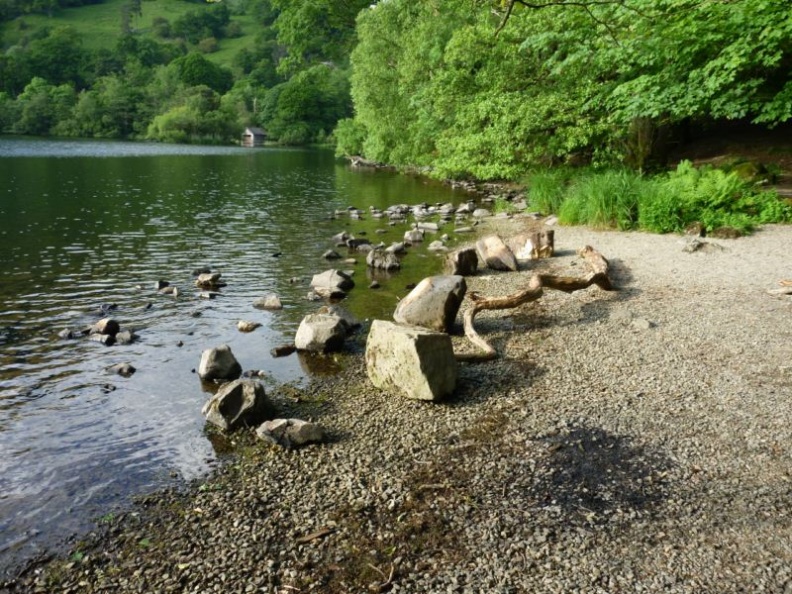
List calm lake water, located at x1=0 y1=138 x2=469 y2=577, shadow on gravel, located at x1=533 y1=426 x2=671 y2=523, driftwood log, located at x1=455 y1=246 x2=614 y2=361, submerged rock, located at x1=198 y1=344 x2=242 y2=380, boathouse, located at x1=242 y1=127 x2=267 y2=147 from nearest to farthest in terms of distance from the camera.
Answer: shadow on gravel, located at x1=533 y1=426 x2=671 y2=523 → calm lake water, located at x1=0 y1=138 x2=469 y2=577 → submerged rock, located at x1=198 y1=344 x2=242 y2=380 → driftwood log, located at x1=455 y1=246 x2=614 y2=361 → boathouse, located at x1=242 y1=127 x2=267 y2=147

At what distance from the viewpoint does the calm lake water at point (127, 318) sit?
7.20 metres

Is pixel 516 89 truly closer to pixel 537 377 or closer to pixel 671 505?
pixel 537 377

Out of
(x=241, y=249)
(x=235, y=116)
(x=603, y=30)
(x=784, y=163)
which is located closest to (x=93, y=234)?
(x=241, y=249)

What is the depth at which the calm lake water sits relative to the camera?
7199mm

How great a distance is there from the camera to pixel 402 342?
8914mm

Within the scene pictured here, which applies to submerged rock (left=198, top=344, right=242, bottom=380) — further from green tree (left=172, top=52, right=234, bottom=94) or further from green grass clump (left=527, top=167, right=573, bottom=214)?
green tree (left=172, top=52, right=234, bottom=94)

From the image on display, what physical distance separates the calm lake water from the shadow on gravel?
4522 millimetres

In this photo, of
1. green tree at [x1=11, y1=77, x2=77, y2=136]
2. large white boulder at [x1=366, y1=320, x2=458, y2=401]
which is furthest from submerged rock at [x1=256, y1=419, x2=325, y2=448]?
green tree at [x1=11, y1=77, x2=77, y2=136]

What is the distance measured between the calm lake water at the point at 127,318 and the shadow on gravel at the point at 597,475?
14.8 ft

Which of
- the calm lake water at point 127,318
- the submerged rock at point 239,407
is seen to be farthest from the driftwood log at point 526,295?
the submerged rock at point 239,407

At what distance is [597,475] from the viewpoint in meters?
6.89

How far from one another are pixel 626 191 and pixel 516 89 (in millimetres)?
7639

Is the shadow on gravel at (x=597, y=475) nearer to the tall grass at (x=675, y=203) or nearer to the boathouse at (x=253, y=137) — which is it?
the tall grass at (x=675, y=203)

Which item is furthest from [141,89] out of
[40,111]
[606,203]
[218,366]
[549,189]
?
[218,366]
